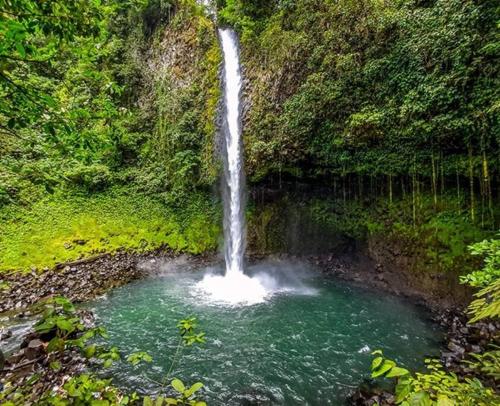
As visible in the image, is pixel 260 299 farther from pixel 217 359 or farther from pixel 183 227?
pixel 183 227

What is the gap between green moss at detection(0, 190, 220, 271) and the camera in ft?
36.0

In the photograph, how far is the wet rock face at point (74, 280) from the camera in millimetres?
8805

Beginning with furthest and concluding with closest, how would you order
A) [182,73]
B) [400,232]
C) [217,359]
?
[182,73] → [400,232] → [217,359]

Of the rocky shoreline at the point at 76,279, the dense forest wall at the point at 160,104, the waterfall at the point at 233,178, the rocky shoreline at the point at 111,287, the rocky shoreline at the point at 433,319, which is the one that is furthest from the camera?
the dense forest wall at the point at 160,104

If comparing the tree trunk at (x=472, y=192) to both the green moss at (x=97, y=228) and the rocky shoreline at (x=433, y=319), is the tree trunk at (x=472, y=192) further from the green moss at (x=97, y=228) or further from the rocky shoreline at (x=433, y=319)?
the green moss at (x=97, y=228)

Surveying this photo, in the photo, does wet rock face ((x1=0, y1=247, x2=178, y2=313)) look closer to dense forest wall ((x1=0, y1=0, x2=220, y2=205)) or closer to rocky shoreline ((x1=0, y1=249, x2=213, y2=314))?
rocky shoreline ((x1=0, y1=249, x2=213, y2=314))

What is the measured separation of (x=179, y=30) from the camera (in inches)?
619

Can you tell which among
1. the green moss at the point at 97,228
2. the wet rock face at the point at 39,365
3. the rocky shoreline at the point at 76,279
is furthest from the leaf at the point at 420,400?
the green moss at the point at 97,228

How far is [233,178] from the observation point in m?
12.5

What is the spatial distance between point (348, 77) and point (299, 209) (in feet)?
17.3

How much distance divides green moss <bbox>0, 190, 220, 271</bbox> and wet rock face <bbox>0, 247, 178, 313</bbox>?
538 millimetres

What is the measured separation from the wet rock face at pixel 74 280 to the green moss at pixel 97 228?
54 cm

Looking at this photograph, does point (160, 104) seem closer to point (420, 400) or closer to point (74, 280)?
point (74, 280)

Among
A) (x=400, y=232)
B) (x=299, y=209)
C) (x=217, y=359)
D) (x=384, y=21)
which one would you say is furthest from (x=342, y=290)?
(x=384, y=21)
